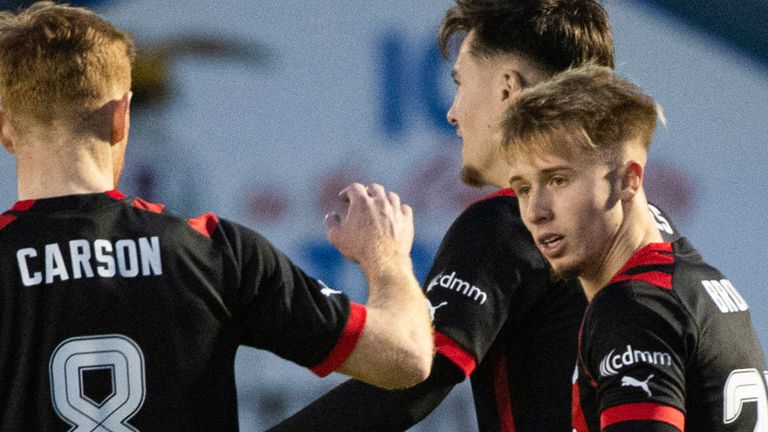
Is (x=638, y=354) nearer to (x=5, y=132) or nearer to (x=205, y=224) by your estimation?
(x=205, y=224)

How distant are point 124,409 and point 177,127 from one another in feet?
11.5

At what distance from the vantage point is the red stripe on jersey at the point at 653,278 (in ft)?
8.25

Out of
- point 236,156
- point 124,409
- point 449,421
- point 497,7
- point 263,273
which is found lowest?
point 449,421

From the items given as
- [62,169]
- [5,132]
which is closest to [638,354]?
[62,169]

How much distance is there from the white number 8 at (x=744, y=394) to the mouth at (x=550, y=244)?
16.3 inches

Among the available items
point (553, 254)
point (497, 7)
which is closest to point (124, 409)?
point (553, 254)

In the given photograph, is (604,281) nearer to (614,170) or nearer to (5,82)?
(614,170)

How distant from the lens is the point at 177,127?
5.78 meters

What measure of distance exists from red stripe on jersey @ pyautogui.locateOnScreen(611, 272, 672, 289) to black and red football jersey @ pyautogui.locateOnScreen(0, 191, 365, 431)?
0.47 metres

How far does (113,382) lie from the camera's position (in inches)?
93.4

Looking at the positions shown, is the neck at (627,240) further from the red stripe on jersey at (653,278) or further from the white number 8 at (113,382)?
the white number 8 at (113,382)

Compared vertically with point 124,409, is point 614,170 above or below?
above

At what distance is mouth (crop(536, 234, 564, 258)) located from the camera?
2729 mm

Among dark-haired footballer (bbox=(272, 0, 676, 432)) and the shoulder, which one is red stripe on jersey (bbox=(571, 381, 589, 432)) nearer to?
dark-haired footballer (bbox=(272, 0, 676, 432))
